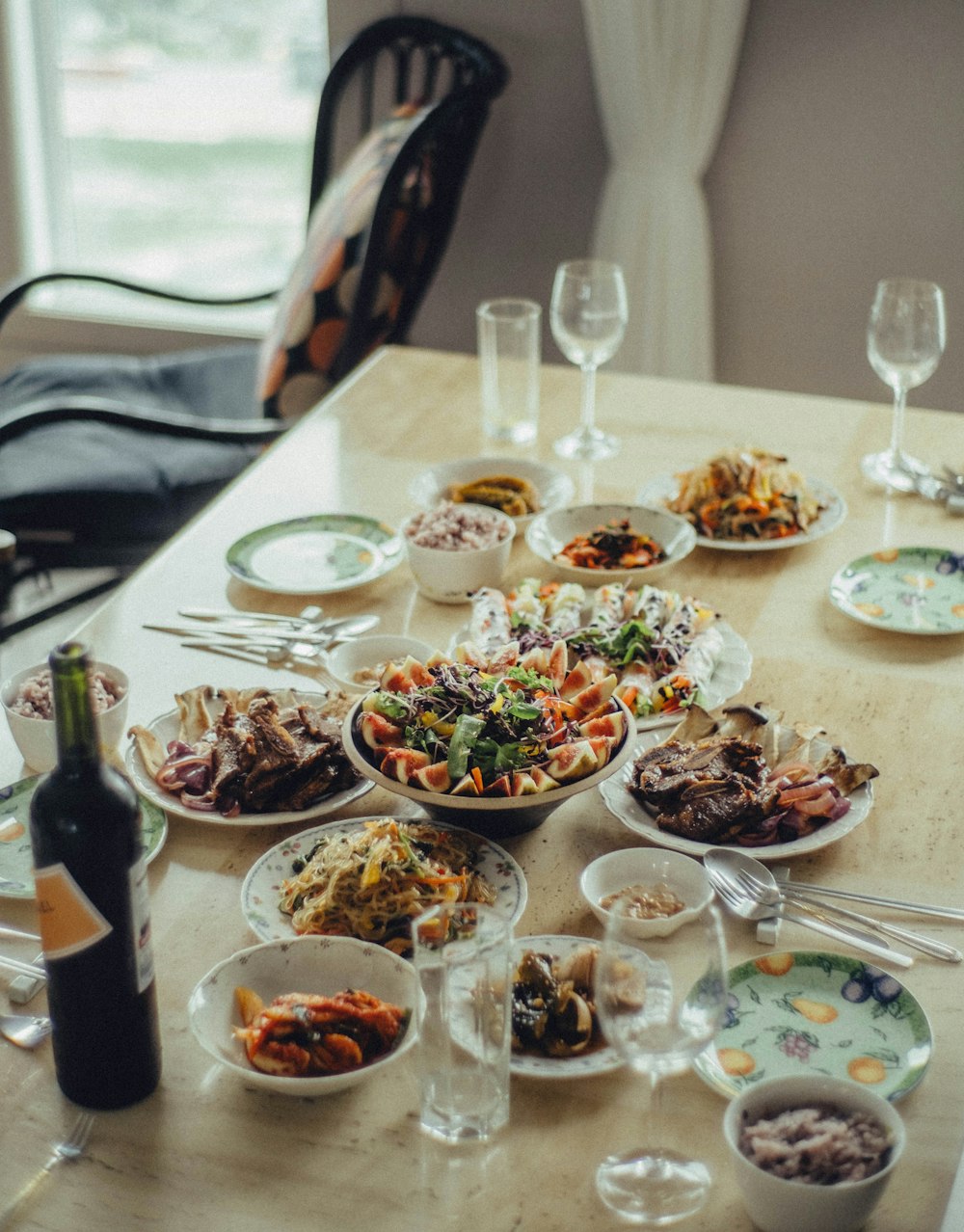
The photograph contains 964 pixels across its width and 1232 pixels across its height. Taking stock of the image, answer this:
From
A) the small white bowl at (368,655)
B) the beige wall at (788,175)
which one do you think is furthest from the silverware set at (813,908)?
the beige wall at (788,175)

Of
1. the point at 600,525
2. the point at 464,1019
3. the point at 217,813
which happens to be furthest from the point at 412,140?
the point at 464,1019

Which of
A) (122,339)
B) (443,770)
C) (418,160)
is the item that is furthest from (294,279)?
(443,770)

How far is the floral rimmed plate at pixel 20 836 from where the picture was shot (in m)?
1.22

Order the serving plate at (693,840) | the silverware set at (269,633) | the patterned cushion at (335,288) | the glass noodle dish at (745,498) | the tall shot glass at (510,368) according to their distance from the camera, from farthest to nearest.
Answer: the patterned cushion at (335,288), the tall shot glass at (510,368), the glass noodle dish at (745,498), the silverware set at (269,633), the serving plate at (693,840)

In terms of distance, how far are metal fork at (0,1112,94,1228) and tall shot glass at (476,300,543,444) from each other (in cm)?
145

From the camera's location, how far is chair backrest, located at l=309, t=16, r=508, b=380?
2809mm

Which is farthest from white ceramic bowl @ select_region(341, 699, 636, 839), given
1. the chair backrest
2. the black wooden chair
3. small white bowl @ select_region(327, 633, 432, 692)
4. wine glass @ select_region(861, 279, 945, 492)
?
the chair backrest

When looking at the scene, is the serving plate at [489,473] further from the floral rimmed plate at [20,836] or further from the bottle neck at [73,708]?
the bottle neck at [73,708]

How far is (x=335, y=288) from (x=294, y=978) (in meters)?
2.05

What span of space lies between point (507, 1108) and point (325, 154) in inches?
103

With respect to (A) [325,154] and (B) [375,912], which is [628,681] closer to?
(B) [375,912]

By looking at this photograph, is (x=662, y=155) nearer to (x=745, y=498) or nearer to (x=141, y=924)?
(x=745, y=498)

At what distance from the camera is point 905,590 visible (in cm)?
175

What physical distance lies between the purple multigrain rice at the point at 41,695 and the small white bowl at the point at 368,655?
238 mm
